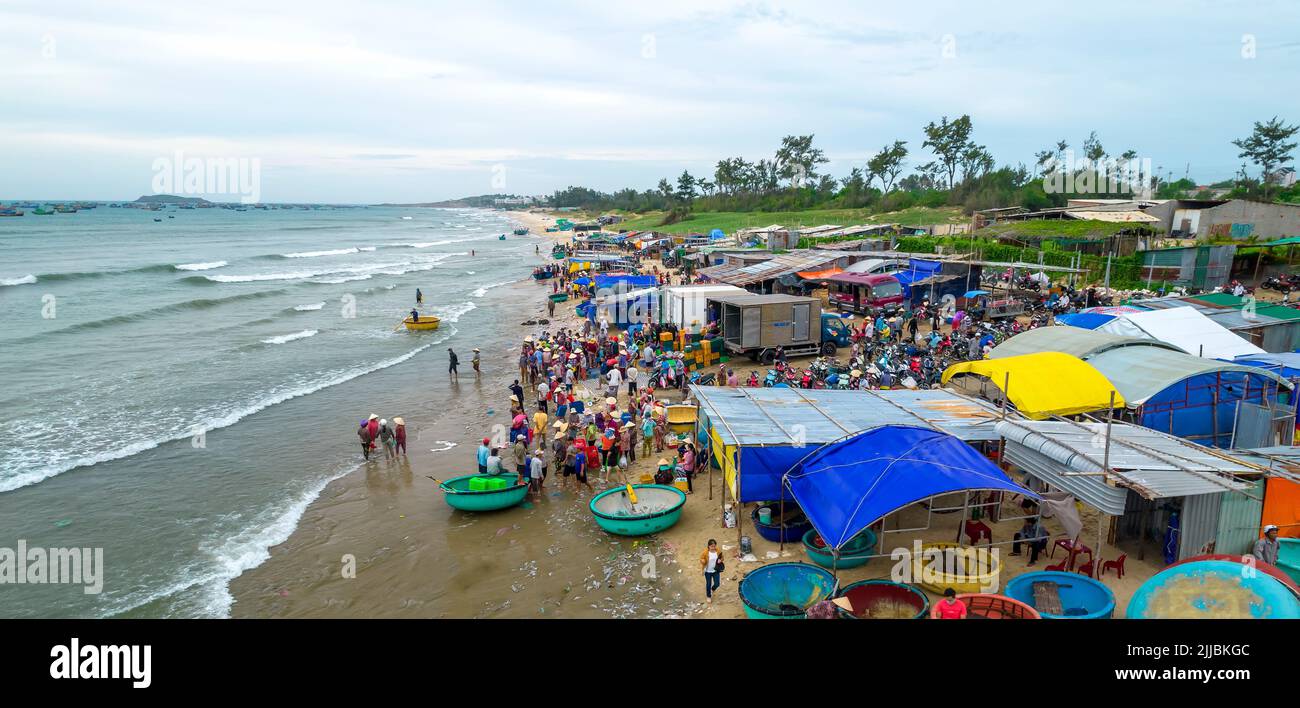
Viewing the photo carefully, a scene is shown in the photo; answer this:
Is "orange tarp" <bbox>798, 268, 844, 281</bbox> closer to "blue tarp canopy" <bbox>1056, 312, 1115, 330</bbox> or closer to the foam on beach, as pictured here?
"blue tarp canopy" <bbox>1056, 312, 1115, 330</bbox>

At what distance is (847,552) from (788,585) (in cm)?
131

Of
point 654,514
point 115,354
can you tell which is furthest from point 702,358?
point 115,354

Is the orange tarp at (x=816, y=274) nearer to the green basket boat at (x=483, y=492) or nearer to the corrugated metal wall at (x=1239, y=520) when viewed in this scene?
the green basket boat at (x=483, y=492)

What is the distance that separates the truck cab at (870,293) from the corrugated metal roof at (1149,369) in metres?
15.0

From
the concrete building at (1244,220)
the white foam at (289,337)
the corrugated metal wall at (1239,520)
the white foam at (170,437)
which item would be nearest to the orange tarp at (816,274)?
the white foam at (170,437)

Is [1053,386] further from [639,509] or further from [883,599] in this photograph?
[639,509]

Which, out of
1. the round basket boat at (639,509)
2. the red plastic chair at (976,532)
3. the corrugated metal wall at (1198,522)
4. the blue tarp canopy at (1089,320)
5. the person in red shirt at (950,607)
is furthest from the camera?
the blue tarp canopy at (1089,320)

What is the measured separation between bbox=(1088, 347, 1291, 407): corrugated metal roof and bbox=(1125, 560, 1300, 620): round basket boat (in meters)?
6.85

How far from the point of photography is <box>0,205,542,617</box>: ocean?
43.5ft

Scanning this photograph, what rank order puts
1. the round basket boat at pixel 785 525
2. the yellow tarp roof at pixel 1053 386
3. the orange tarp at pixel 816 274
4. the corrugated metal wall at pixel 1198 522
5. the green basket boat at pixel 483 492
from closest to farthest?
1. the corrugated metal wall at pixel 1198 522
2. the round basket boat at pixel 785 525
3. the yellow tarp roof at pixel 1053 386
4. the green basket boat at pixel 483 492
5. the orange tarp at pixel 816 274

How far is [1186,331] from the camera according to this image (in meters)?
18.2

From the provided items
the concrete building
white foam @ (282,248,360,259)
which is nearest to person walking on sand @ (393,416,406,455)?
the concrete building

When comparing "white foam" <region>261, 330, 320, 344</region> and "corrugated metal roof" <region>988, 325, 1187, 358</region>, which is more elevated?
"corrugated metal roof" <region>988, 325, 1187, 358</region>
